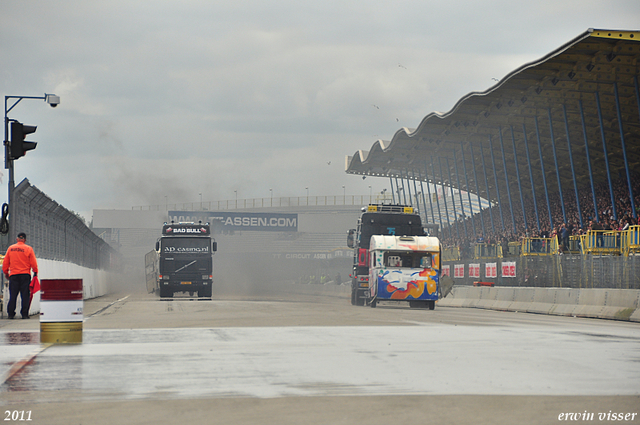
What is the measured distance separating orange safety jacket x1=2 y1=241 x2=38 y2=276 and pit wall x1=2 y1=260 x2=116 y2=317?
1707mm

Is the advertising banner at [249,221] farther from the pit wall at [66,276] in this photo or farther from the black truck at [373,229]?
the black truck at [373,229]

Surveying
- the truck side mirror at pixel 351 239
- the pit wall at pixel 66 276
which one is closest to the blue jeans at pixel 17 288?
the pit wall at pixel 66 276

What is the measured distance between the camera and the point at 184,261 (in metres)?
37.8

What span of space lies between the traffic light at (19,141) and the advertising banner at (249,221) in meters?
77.8

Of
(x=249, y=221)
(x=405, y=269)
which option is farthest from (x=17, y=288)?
(x=249, y=221)

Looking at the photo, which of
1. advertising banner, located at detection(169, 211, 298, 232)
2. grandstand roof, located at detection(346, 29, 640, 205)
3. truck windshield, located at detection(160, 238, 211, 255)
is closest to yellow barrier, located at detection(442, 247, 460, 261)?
grandstand roof, located at detection(346, 29, 640, 205)

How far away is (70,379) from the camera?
298 inches

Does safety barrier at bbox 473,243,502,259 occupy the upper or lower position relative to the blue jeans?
upper

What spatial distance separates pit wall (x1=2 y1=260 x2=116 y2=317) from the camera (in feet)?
63.7

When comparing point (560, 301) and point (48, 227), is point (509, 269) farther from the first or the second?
point (48, 227)

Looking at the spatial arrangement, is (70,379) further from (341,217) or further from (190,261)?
(341,217)

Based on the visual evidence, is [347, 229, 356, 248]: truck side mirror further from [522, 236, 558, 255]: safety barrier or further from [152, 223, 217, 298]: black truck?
[152, 223, 217, 298]: black truck

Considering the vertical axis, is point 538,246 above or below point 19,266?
above

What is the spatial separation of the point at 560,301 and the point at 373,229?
25.8 feet
